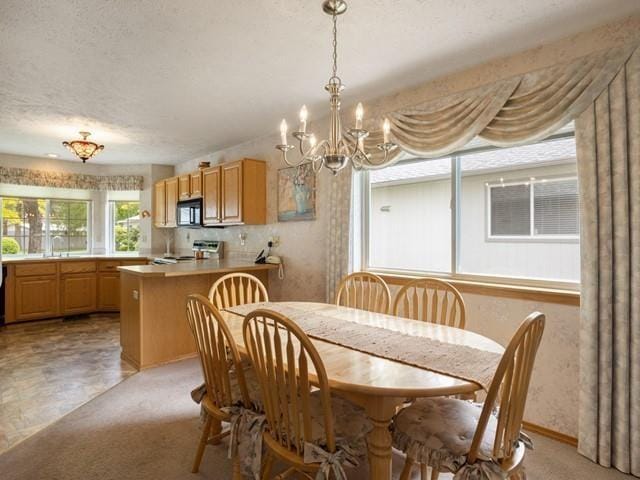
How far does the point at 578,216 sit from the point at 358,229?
5.50 feet

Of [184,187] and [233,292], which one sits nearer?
[233,292]

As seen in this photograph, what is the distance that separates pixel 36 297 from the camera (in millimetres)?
5062

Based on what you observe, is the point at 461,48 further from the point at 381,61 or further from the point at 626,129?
the point at 626,129

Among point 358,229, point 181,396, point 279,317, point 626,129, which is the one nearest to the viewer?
point 279,317

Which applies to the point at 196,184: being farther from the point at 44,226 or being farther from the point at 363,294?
the point at 363,294

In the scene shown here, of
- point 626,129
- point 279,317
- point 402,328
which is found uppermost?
point 626,129

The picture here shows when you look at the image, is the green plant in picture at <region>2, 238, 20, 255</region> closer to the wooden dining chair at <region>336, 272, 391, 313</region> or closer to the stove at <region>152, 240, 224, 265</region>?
the stove at <region>152, 240, 224, 265</region>

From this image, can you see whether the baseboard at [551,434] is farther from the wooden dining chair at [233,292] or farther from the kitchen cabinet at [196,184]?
the kitchen cabinet at [196,184]

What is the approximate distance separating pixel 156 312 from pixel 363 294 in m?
2.01

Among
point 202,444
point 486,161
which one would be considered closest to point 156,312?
point 202,444

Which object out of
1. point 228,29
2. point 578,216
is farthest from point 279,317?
point 578,216

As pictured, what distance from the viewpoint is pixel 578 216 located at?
7.48 ft

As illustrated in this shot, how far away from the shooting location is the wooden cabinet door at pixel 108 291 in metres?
5.59

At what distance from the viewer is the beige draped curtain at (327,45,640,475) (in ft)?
6.34
